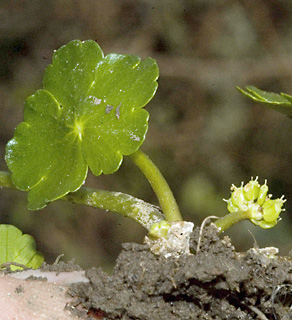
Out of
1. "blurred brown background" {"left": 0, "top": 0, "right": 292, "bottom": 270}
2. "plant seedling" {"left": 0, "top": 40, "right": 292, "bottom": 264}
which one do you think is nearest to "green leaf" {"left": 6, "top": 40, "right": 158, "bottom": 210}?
"plant seedling" {"left": 0, "top": 40, "right": 292, "bottom": 264}

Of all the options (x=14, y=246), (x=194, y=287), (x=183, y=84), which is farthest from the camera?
(x=183, y=84)

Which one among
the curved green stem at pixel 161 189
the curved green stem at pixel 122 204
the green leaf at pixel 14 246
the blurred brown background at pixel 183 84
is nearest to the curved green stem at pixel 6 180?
the curved green stem at pixel 122 204

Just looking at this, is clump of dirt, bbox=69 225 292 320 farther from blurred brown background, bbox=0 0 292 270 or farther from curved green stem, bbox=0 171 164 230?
blurred brown background, bbox=0 0 292 270

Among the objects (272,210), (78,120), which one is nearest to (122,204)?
(78,120)

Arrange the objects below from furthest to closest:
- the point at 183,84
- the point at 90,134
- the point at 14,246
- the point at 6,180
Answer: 1. the point at 183,84
2. the point at 14,246
3. the point at 6,180
4. the point at 90,134

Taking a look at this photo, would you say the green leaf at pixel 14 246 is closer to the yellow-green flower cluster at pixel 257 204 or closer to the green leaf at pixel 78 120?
the green leaf at pixel 78 120

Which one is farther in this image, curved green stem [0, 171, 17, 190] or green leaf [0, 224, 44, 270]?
green leaf [0, 224, 44, 270]

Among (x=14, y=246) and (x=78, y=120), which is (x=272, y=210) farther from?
(x=14, y=246)

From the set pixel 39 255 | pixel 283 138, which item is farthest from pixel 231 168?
pixel 39 255
